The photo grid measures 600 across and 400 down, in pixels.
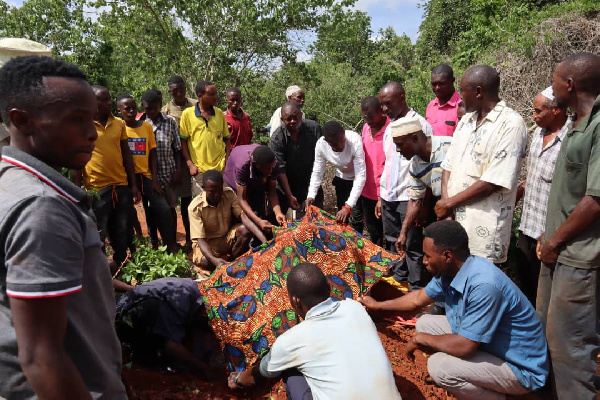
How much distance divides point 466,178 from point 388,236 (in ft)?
4.98

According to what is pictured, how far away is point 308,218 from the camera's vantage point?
4.43 meters

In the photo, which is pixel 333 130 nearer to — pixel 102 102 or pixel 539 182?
pixel 539 182

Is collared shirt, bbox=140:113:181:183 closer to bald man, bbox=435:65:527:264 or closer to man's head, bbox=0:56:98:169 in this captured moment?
bald man, bbox=435:65:527:264

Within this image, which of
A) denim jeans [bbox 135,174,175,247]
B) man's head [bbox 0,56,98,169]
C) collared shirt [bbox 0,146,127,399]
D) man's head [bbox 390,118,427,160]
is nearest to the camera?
collared shirt [bbox 0,146,127,399]

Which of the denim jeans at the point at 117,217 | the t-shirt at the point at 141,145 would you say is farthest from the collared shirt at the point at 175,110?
the denim jeans at the point at 117,217

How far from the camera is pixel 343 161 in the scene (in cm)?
508

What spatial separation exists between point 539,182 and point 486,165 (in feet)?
2.24

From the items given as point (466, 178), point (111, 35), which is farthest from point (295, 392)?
point (111, 35)

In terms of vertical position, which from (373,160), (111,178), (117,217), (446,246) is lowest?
(117,217)

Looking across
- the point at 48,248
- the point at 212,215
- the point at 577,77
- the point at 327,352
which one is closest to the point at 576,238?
the point at 577,77

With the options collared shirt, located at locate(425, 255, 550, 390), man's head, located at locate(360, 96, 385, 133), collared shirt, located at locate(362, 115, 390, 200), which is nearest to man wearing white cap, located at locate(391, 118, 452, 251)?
collared shirt, located at locate(362, 115, 390, 200)

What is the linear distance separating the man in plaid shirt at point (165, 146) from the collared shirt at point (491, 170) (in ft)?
11.9

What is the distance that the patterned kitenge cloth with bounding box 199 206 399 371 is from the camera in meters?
3.26

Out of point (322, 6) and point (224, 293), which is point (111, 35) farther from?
point (224, 293)
